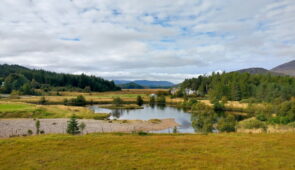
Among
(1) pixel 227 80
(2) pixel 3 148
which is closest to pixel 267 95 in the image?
(1) pixel 227 80

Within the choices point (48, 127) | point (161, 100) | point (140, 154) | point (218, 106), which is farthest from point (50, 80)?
point (140, 154)

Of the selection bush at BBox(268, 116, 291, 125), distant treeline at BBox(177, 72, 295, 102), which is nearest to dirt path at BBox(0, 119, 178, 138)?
bush at BBox(268, 116, 291, 125)

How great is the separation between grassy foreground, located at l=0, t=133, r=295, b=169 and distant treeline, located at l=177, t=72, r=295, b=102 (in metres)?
72.5

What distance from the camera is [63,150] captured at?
17.1 metres

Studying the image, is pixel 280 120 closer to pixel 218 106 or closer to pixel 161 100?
pixel 218 106

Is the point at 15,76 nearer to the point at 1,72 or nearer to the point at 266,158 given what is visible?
the point at 1,72

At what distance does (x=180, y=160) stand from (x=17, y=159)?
432 inches

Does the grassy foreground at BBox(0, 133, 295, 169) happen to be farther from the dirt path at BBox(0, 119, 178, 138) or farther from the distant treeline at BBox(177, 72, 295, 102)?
the distant treeline at BBox(177, 72, 295, 102)

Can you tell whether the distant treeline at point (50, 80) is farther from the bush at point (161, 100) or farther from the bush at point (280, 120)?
the bush at point (280, 120)

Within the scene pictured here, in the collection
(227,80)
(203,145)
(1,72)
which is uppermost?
(1,72)

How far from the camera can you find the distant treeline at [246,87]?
87.9m

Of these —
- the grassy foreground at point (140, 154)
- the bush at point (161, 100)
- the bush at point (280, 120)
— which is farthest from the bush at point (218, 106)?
the grassy foreground at point (140, 154)

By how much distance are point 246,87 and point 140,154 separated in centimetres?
10150

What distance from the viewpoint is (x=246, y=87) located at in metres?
106
